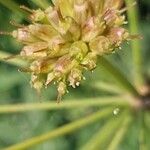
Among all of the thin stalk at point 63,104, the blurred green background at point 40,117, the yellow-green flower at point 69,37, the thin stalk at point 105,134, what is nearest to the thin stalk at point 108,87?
the thin stalk at point 63,104

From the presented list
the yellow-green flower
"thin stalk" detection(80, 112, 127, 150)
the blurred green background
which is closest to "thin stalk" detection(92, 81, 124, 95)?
"thin stalk" detection(80, 112, 127, 150)

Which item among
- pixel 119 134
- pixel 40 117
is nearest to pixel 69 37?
pixel 119 134

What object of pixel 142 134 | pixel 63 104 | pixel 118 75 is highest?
pixel 118 75

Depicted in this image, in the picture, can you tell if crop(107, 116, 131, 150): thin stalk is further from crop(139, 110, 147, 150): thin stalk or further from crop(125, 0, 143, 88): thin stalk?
crop(125, 0, 143, 88): thin stalk

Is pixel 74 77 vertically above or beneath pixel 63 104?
above

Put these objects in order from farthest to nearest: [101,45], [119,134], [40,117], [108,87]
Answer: [40,117] < [108,87] < [119,134] < [101,45]

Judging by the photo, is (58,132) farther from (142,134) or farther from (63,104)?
(142,134)

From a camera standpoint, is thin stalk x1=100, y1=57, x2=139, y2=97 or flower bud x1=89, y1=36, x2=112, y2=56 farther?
thin stalk x1=100, y1=57, x2=139, y2=97

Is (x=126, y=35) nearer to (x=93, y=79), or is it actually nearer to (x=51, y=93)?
(x=93, y=79)
